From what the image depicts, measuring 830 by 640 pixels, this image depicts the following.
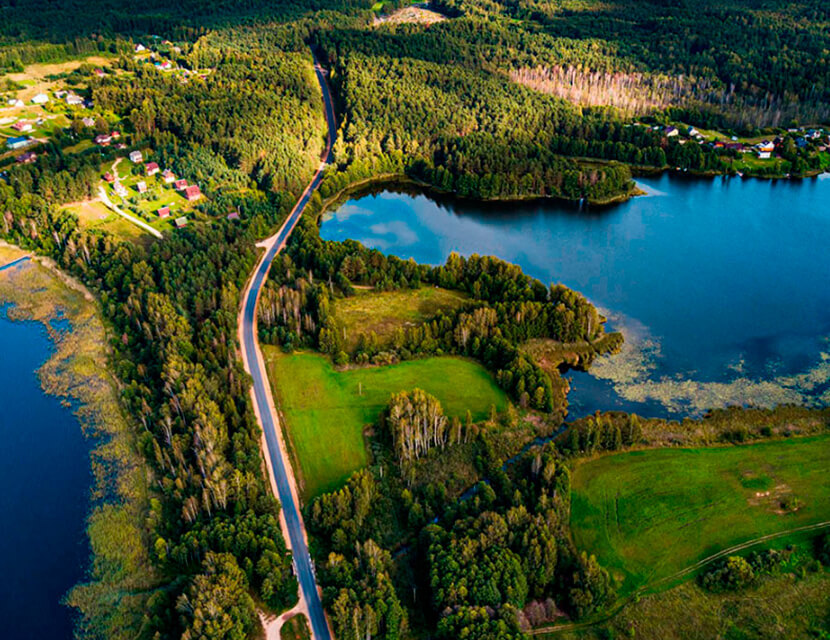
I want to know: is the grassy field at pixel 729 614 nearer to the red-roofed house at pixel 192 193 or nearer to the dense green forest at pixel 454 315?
the dense green forest at pixel 454 315

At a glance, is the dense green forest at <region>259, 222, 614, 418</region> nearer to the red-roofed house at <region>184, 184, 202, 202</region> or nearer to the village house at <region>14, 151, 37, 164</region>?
the red-roofed house at <region>184, 184, 202, 202</region>

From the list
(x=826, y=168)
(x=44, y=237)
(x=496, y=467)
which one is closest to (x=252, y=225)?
(x=44, y=237)

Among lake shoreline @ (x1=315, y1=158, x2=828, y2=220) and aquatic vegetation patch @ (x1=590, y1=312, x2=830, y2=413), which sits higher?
lake shoreline @ (x1=315, y1=158, x2=828, y2=220)

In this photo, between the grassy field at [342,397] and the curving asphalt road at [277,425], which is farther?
the grassy field at [342,397]

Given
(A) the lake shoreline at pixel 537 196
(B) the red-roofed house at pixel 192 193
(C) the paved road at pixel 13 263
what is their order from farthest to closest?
(A) the lake shoreline at pixel 537 196
(B) the red-roofed house at pixel 192 193
(C) the paved road at pixel 13 263

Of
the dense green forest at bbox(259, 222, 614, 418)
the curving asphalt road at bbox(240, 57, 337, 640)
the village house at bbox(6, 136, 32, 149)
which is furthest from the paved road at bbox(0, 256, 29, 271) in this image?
→ the dense green forest at bbox(259, 222, 614, 418)

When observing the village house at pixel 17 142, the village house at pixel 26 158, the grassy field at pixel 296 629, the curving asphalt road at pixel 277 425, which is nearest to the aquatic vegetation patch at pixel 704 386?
the curving asphalt road at pixel 277 425

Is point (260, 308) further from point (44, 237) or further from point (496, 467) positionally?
point (44, 237)
